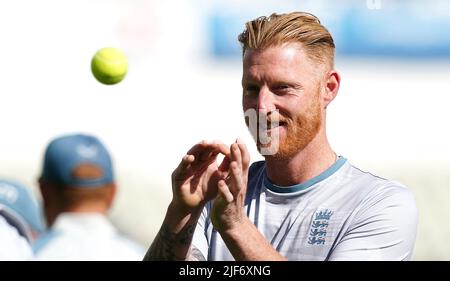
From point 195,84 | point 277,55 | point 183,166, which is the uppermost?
point 277,55

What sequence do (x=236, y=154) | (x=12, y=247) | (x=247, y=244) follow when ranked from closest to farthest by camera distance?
1. (x=236, y=154)
2. (x=247, y=244)
3. (x=12, y=247)

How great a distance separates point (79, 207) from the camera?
4.53 meters

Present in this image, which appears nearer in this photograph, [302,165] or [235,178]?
[235,178]

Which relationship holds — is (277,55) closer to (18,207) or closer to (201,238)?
(201,238)

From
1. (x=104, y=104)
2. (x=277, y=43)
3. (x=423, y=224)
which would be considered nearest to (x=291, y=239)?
(x=277, y=43)

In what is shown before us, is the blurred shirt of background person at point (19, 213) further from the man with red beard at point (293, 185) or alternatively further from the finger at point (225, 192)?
the finger at point (225, 192)

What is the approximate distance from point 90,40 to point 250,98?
26.4ft

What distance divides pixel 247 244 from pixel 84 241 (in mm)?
900

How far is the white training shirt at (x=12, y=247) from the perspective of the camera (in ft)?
15.7

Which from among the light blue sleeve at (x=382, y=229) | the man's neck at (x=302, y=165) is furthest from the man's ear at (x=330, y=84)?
the light blue sleeve at (x=382, y=229)

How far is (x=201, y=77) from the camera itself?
41.3ft

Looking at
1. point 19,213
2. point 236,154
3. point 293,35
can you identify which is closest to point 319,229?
point 236,154

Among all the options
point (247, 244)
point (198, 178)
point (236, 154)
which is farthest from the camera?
point (198, 178)

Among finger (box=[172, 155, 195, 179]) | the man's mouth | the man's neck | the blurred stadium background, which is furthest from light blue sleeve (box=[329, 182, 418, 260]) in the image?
the blurred stadium background
